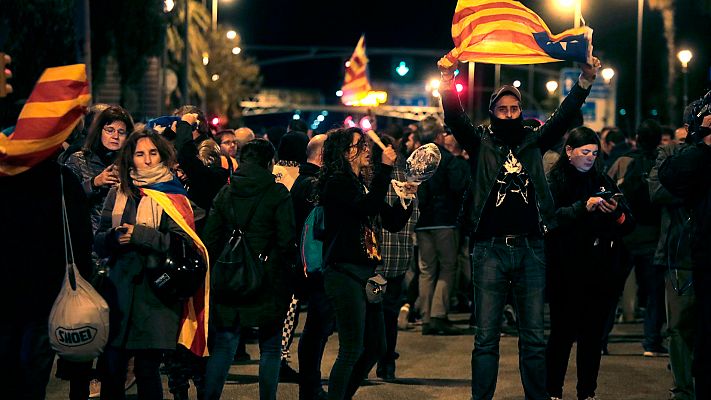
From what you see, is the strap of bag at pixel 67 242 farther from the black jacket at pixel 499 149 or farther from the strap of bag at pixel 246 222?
the black jacket at pixel 499 149

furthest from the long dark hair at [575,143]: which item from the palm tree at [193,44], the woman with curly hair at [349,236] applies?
the palm tree at [193,44]

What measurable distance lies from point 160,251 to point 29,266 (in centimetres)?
92

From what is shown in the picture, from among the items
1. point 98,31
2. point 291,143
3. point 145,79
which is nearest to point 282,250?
point 291,143

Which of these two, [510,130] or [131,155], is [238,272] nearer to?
[131,155]

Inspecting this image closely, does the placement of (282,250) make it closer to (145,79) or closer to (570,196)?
(570,196)

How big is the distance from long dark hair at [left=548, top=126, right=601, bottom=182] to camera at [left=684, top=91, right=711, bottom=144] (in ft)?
3.81

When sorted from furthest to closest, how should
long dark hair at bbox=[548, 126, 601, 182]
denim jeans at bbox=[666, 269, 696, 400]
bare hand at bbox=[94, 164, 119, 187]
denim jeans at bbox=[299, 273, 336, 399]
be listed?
long dark hair at bbox=[548, 126, 601, 182] < denim jeans at bbox=[299, 273, 336, 399] < denim jeans at bbox=[666, 269, 696, 400] < bare hand at bbox=[94, 164, 119, 187]

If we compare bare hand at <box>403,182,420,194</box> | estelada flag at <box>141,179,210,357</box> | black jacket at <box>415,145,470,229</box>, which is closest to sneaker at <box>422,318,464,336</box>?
Result: black jacket at <box>415,145,470,229</box>

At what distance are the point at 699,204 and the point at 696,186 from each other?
11 centimetres

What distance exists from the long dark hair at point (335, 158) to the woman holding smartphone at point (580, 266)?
1.63 metres

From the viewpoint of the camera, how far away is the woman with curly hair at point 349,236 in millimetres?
8391

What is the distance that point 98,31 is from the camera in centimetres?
2816

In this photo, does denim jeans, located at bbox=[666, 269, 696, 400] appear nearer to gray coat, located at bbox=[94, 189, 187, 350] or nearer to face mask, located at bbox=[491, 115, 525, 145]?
face mask, located at bbox=[491, 115, 525, 145]

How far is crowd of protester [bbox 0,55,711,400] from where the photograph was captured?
285 inches
